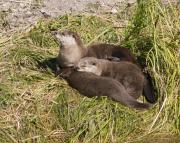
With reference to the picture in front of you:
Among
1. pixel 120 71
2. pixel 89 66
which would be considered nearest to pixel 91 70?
pixel 89 66

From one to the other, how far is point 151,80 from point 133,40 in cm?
70

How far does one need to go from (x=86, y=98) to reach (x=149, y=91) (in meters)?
0.61

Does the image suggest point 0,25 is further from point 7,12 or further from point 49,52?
point 49,52

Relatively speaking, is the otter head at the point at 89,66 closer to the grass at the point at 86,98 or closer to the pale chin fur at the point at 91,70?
the pale chin fur at the point at 91,70

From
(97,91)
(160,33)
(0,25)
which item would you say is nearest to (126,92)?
(97,91)

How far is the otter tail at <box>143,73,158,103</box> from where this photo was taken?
21.1 feet

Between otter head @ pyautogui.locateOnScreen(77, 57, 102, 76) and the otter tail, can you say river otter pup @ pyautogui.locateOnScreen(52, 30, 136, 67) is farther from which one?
the otter tail

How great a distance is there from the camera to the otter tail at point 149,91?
644cm

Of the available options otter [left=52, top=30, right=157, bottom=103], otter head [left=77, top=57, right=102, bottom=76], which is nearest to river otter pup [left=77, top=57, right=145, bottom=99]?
otter head [left=77, top=57, right=102, bottom=76]

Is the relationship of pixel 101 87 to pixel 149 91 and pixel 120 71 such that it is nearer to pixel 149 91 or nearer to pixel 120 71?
pixel 120 71

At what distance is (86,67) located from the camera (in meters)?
6.59

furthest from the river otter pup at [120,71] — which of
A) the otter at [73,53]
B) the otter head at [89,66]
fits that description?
the otter at [73,53]

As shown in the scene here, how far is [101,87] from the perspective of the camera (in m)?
6.27

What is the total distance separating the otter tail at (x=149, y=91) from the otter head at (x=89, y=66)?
43 centimetres
